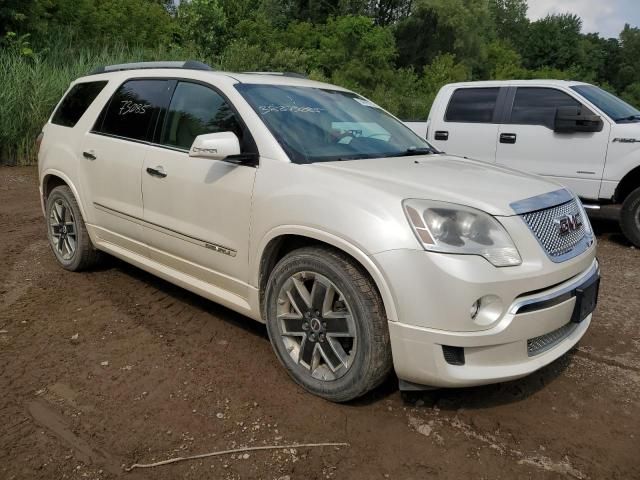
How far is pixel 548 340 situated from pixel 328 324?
3.69ft

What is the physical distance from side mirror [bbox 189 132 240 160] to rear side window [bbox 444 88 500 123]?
5.21 metres

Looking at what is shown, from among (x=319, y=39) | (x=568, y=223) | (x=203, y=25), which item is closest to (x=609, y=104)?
(x=568, y=223)

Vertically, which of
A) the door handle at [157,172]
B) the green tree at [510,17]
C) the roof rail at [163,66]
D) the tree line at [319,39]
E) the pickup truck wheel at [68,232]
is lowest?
the pickup truck wheel at [68,232]

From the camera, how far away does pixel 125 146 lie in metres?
4.15

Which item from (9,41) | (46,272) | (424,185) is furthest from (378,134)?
(9,41)

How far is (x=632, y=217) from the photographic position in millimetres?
6418

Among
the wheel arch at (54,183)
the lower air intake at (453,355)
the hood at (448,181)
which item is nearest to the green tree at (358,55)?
the wheel arch at (54,183)

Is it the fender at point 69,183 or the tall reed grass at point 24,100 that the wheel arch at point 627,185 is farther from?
the tall reed grass at point 24,100

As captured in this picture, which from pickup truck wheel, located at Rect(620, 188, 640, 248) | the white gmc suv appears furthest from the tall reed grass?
pickup truck wheel, located at Rect(620, 188, 640, 248)

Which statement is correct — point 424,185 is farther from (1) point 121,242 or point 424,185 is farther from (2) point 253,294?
(1) point 121,242

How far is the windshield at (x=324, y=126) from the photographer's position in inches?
133

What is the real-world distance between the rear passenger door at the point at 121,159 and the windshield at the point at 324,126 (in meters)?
0.90

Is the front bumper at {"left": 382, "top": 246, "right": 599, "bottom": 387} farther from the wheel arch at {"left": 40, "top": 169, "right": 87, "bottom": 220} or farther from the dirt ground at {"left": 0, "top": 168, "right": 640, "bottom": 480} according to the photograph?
the wheel arch at {"left": 40, "top": 169, "right": 87, "bottom": 220}

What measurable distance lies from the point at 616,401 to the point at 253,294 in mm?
2105
